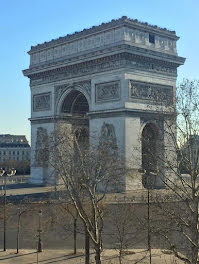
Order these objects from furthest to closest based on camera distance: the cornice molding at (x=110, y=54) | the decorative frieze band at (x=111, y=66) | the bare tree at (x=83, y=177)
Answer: the decorative frieze band at (x=111, y=66) → the cornice molding at (x=110, y=54) → the bare tree at (x=83, y=177)

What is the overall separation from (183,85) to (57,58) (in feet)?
107

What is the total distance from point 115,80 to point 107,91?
151 cm

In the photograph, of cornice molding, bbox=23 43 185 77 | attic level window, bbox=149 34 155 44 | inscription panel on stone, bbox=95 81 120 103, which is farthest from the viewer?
attic level window, bbox=149 34 155 44

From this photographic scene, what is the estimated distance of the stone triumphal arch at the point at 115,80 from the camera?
38062mm

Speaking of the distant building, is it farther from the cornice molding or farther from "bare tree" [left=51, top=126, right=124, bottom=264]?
"bare tree" [left=51, top=126, right=124, bottom=264]

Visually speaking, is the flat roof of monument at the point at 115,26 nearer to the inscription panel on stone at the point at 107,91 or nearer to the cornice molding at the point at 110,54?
the cornice molding at the point at 110,54

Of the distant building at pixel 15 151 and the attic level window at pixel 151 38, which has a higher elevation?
the attic level window at pixel 151 38

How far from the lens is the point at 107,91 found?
130 feet

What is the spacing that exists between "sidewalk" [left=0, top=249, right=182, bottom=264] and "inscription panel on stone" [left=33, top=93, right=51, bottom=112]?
28.8m

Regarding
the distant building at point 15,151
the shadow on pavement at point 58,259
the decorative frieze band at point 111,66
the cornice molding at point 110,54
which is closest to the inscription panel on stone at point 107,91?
the decorative frieze band at point 111,66

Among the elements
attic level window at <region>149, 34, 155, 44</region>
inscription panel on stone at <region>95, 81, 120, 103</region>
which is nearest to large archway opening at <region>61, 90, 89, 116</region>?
inscription panel on stone at <region>95, 81, 120, 103</region>

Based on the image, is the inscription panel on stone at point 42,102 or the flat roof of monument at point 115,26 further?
the inscription panel on stone at point 42,102

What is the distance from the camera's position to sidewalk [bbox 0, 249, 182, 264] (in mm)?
17578

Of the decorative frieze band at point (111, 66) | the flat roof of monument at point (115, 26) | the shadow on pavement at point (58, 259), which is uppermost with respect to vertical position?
the flat roof of monument at point (115, 26)
